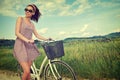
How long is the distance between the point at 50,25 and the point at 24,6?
510 mm

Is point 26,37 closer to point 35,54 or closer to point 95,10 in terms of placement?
point 35,54

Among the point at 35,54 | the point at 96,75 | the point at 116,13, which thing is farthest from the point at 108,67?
the point at 35,54

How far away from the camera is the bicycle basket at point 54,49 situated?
4.18 m

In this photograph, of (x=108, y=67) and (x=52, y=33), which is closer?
(x=108, y=67)

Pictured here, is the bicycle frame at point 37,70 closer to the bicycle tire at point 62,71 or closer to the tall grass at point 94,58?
the bicycle tire at point 62,71

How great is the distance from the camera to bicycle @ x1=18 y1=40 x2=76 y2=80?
13.8ft

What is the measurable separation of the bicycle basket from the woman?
0.20m

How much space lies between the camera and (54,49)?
416cm

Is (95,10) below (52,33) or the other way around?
the other way around

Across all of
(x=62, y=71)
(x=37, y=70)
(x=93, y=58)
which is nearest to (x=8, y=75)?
(x=37, y=70)

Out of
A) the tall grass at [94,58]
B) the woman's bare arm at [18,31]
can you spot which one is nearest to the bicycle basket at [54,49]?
the tall grass at [94,58]

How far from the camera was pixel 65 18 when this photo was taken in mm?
4449

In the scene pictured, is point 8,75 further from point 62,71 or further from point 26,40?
point 62,71

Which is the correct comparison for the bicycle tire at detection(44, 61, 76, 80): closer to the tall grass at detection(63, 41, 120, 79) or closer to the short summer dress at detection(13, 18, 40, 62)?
the tall grass at detection(63, 41, 120, 79)
